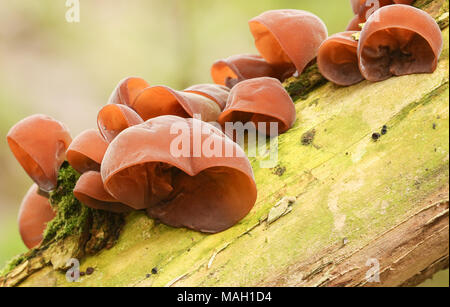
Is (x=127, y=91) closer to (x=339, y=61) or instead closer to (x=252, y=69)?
(x=252, y=69)

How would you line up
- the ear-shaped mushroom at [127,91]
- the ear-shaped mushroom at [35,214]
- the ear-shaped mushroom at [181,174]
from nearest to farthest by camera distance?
the ear-shaped mushroom at [181,174] < the ear-shaped mushroom at [127,91] < the ear-shaped mushroom at [35,214]

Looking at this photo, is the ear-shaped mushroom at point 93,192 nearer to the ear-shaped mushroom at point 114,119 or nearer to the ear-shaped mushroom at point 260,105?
the ear-shaped mushroom at point 114,119

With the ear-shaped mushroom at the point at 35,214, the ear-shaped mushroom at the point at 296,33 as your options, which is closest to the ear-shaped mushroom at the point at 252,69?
the ear-shaped mushroom at the point at 296,33

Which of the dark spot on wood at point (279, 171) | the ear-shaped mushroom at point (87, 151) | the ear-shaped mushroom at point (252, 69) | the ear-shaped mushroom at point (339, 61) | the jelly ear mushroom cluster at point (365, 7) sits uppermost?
the jelly ear mushroom cluster at point (365, 7)

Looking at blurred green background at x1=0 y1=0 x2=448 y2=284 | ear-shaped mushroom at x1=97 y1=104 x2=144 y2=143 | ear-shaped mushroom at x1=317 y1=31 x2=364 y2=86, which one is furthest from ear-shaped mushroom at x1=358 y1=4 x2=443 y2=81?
blurred green background at x1=0 y1=0 x2=448 y2=284
